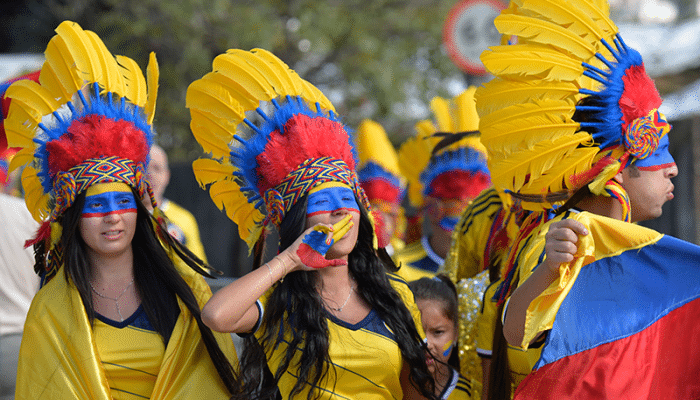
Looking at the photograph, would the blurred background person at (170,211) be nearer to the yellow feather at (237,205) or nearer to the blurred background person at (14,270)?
the blurred background person at (14,270)

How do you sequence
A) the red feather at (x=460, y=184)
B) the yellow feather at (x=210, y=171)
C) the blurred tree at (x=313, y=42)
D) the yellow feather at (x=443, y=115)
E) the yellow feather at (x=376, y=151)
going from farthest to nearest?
the blurred tree at (x=313, y=42)
the yellow feather at (x=376, y=151)
the yellow feather at (x=443, y=115)
the red feather at (x=460, y=184)
the yellow feather at (x=210, y=171)

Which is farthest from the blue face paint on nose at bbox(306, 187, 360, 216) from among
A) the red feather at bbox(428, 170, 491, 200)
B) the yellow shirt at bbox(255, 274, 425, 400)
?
the red feather at bbox(428, 170, 491, 200)

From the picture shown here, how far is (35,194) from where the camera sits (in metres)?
3.15

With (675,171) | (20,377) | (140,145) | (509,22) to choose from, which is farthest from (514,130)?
(20,377)

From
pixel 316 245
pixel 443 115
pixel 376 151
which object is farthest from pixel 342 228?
pixel 376 151

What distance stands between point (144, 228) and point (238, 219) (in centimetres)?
40

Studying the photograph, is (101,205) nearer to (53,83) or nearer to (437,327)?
(53,83)

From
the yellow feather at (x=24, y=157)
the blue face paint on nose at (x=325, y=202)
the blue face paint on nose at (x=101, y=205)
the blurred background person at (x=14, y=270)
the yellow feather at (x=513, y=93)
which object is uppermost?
the yellow feather at (x=513, y=93)

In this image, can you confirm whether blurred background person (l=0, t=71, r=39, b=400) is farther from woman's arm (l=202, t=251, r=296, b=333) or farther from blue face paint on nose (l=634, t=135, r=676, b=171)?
blue face paint on nose (l=634, t=135, r=676, b=171)

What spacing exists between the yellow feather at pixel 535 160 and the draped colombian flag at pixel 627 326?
29 centimetres

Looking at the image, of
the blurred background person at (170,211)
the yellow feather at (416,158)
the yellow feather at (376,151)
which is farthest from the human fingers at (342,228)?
the yellow feather at (376,151)

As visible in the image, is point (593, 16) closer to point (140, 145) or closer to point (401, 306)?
point (401, 306)

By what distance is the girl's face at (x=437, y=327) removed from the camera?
300cm

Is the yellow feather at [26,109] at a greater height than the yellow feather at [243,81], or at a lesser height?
lesser
